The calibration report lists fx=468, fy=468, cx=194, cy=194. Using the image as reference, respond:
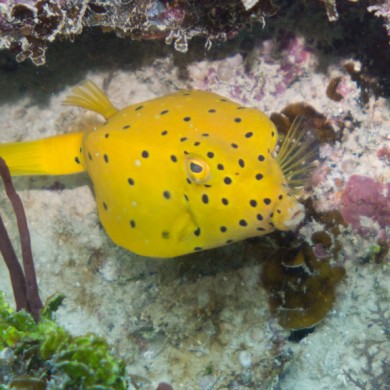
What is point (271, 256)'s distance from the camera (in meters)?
4.26

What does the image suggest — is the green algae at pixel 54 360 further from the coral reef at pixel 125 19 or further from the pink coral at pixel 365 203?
the pink coral at pixel 365 203

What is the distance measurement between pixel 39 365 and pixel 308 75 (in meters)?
3.31

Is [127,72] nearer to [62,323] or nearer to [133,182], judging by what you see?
[133,182]

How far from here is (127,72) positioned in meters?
4.84

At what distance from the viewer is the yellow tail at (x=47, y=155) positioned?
427 cm

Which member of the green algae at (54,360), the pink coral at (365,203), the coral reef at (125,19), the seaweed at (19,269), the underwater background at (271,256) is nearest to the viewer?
the green algae at (54,360)

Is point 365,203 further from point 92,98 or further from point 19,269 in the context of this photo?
point 19,269

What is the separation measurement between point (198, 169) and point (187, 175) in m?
0.13

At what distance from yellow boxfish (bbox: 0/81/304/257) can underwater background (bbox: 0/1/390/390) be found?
0.62m

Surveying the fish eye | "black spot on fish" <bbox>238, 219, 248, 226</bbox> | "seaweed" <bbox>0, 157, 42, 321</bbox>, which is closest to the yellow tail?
"seaweed" <bbox>0, 157, 42, 321</bbox>

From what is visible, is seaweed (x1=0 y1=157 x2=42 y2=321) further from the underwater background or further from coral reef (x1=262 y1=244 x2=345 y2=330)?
coral reef (x1=262 y1=244 x2=345 y2=330)

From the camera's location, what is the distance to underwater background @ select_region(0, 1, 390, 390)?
412 centimetres

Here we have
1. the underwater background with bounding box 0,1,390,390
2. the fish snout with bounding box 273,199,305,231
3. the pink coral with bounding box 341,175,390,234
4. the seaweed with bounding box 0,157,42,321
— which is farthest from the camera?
the underwater background with bounding box 0,1,390,390

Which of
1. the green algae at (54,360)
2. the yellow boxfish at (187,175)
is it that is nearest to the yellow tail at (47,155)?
the yellow boxfish at (187,175)
